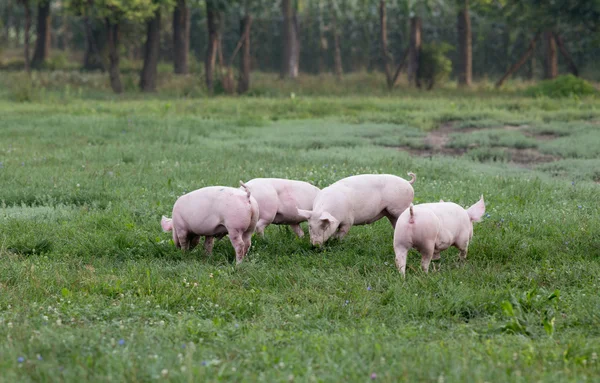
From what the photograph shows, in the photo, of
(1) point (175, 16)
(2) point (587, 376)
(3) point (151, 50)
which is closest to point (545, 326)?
(2) point (587, 376)

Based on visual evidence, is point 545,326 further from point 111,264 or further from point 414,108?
point 414,108

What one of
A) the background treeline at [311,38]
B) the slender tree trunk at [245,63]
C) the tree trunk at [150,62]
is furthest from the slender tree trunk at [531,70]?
the tree trunk at [150,62]

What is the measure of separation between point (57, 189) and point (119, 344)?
6220mm

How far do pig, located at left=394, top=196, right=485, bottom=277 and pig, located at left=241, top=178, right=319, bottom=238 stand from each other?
1.29m

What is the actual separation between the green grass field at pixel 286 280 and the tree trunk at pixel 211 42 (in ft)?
51.5

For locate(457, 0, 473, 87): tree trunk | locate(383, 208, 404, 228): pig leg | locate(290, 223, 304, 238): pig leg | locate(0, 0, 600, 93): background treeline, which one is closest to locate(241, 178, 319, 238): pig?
locate(290, 223, 304, 238): pig leg

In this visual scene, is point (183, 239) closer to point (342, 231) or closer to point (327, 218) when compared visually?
point (327, 218)

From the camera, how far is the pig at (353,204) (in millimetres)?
7309

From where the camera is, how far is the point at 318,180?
34.9 ft

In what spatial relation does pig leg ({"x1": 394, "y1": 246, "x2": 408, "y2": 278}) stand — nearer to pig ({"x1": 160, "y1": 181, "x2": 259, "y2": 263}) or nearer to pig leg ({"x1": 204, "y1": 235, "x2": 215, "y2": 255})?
pig ({"x1": 160, "y1": 181, "x2": 259, "y2": 263})

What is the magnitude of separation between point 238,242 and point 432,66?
2871 cm

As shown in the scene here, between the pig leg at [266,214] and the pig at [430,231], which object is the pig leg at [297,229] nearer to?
the pig leg at [266,214]

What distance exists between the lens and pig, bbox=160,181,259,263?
7.14 m

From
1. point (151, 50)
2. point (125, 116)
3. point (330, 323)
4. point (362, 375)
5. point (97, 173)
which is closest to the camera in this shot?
point (362, 375)
